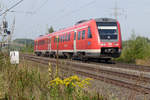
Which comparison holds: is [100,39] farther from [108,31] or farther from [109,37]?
[108,31]

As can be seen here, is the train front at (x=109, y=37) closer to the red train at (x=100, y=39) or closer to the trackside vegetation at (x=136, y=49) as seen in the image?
the red train at (x=100, y=39)

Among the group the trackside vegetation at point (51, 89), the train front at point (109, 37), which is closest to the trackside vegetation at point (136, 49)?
the train front at point (109, 37)

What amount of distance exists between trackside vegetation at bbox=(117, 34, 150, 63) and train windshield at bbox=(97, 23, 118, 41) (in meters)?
3.95

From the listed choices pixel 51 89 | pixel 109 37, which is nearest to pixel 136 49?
pixel 109 37

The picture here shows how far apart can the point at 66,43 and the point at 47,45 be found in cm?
796

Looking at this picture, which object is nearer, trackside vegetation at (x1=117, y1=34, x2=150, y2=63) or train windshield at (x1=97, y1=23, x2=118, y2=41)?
train windshield at (x1=97, y1=23, x2=118, y2=41)

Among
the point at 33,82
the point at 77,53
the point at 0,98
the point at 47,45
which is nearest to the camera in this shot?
the point at 0,98

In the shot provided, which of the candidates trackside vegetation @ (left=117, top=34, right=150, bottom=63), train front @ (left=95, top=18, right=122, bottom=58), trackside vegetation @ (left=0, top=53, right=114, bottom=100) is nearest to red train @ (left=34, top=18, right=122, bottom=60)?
train front @ (left=95, top=18, right=122, bottom=58)

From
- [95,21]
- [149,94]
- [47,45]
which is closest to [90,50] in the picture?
[95,21]

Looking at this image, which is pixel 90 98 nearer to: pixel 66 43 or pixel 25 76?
pixel 25 76

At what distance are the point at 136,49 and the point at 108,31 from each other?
189 inches

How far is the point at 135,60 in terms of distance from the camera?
17.8 meters

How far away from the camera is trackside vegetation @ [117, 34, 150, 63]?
17.8 metres

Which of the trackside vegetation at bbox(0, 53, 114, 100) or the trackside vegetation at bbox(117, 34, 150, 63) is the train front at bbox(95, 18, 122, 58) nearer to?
the trackside vegetation at bbox(117, 34, 150, 63)
